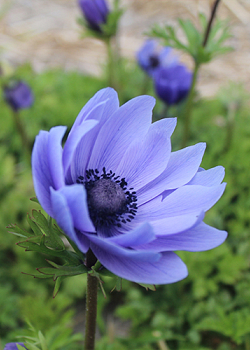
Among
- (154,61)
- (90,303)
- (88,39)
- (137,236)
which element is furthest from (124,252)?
(88,39)

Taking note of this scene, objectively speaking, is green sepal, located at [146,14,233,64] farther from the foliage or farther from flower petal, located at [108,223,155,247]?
flower petal, located at [108,223,155,247]

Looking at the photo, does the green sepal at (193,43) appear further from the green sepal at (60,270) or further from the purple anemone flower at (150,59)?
the green sepal at (60,270)

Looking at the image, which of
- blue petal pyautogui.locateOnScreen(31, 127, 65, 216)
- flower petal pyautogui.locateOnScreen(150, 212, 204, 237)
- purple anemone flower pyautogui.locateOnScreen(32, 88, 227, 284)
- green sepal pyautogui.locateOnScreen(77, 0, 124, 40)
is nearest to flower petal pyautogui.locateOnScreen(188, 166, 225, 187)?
purple anemone flower pyautogui.locateOnScreen(32, 88, 227, 284)

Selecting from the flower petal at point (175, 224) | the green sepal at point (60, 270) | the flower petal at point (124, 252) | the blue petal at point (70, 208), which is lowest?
the green sepal at point (60, 270)

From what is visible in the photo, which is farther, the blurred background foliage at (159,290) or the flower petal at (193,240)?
the blurred background foliage at (159,290)

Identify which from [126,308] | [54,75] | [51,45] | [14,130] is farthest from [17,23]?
[126,308]

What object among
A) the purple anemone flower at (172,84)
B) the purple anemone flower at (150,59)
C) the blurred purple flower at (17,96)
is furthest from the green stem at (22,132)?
the purple anemone flower at (150,59)

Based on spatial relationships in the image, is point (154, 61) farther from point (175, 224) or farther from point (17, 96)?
point (175, 224)
